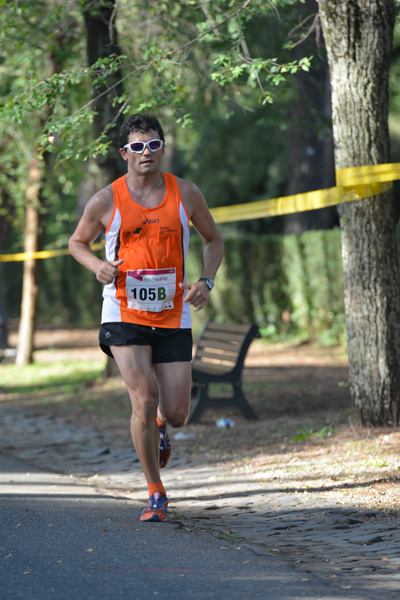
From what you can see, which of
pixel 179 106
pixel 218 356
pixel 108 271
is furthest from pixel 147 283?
pixel 218 356

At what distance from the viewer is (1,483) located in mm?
6781

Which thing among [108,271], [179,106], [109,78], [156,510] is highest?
[109,78]

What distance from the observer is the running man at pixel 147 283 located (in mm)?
5344

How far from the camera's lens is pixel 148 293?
5340mm

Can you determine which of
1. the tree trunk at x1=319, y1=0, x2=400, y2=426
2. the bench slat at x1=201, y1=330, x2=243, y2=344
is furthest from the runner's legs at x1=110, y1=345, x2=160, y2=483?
the bench slat at x1=201, y1=330, x2=243, y2=344

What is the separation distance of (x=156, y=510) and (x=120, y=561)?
913mm

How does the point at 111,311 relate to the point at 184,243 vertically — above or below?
below

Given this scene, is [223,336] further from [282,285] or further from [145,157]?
[282,285]

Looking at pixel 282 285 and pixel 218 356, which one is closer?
pixel 218 356

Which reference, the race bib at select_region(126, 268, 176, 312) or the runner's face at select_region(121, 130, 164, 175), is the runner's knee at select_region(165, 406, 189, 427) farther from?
the runner's face at select_region(121, 130, 164, 175)

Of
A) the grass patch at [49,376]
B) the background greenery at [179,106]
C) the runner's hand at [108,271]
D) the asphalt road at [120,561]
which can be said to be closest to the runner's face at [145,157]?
the runner's hand at [108,271]

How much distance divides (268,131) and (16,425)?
26.1 meters

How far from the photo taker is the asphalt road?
4031 mm

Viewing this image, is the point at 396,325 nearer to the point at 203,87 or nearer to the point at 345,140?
the point at 345,140
